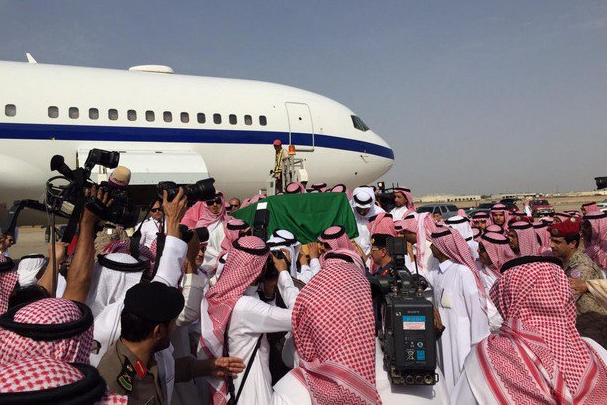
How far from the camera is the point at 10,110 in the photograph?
9.91m

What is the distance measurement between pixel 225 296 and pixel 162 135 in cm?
935

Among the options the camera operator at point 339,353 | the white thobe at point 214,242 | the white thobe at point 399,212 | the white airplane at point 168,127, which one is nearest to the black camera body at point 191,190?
the camera operator at point 339,353

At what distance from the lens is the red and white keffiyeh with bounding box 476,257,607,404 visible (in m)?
1.84

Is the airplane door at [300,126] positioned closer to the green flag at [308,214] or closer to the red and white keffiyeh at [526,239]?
the green flag at [308,214]

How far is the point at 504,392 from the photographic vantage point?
184 centimetres

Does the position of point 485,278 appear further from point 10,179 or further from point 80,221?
point 10,179

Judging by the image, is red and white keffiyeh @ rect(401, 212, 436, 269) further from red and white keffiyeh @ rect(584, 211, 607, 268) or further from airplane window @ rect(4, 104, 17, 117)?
airplane window @ rect(4, 104, 17, 117)

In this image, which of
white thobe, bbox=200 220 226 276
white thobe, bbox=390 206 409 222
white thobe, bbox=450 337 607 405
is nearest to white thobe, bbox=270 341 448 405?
white thobe, bbox=450 337 607 405

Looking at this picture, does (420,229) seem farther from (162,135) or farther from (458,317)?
(162,135)

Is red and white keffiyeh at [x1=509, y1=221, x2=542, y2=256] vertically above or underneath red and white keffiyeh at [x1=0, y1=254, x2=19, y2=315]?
underneath

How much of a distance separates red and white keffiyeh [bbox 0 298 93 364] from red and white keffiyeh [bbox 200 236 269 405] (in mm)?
1212

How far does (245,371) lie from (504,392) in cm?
143

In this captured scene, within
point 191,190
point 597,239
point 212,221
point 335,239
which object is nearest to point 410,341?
point 191,190

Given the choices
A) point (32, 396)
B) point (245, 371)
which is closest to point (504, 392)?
point (245, 371)
